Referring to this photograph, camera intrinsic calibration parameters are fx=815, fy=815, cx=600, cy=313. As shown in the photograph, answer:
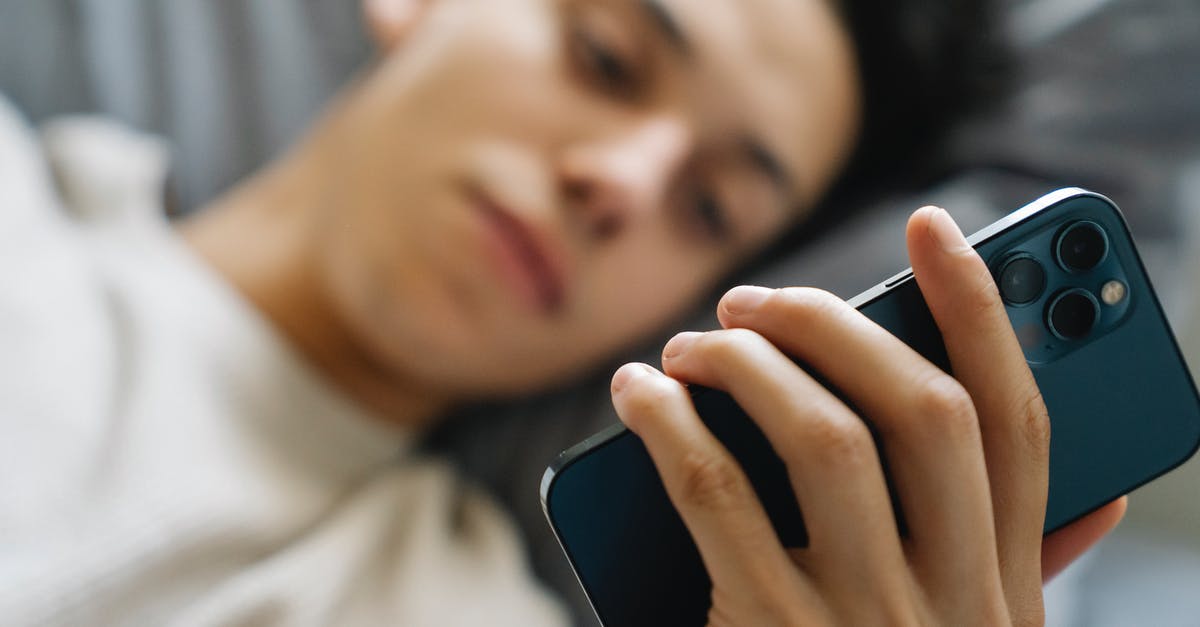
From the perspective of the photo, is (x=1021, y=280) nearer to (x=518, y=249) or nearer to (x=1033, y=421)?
(x=1033, y=421)

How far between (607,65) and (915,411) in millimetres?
368

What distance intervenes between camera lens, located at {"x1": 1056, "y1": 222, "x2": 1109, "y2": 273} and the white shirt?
0.35 m

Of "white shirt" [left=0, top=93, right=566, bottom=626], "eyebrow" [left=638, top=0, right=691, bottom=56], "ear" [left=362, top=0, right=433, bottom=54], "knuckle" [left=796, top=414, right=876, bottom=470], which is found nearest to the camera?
"knuckle" [left=796, top=414, right=876, bottom=470]

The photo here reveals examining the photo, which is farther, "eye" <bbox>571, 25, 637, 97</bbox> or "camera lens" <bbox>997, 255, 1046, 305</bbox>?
"eye" <bbox>571, 25, 637, 97</bbox>

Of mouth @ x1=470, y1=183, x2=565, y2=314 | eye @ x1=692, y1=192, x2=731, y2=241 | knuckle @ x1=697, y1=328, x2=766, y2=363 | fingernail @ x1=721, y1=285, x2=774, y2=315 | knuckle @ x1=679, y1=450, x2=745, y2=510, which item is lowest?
knuckle @ x1=679, y1=450, x2=745, y2=510

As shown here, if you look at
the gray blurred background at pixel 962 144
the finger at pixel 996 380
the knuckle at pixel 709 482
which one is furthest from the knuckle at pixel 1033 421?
the gray blurred background at pixel 962 144

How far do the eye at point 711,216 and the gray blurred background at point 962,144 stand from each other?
64mm

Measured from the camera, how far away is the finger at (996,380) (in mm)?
267

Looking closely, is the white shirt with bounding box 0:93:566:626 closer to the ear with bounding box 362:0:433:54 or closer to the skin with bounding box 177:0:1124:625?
the skin with bounding box 177:0:1124:625

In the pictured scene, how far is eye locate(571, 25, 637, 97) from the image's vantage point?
552 mm

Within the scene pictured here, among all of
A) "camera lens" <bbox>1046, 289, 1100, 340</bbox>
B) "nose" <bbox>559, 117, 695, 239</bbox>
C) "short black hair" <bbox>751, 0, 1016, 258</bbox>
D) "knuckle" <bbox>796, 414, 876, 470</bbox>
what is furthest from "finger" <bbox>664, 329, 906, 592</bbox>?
"short black hair" <bbox>751, 0, 1016, 258</bbox>

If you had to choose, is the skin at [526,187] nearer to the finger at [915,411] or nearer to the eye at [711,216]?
the eye at [711,216]

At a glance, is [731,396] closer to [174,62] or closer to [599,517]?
[599,517]

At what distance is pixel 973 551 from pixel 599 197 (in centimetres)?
32
